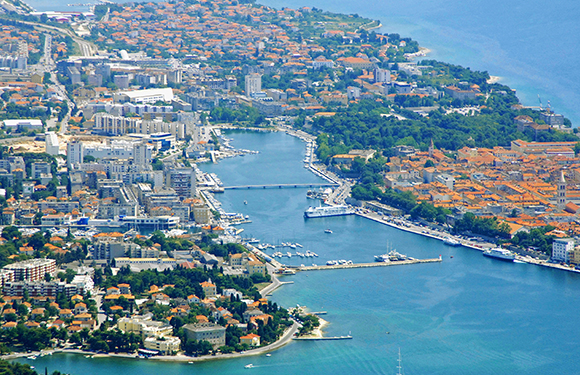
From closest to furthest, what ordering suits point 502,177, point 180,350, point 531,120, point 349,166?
1. point 180,350
2. point 502,177
3. point 349,166
4. point 531,120

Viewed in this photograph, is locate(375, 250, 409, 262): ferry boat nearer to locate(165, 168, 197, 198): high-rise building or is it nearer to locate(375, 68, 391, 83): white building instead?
locate(165, 168, 197, 198): high-rise building

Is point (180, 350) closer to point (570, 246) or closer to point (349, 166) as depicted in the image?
point (570, 246)

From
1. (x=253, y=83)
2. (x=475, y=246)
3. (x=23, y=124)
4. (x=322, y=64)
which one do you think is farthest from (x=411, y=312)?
(x=322, y=64)

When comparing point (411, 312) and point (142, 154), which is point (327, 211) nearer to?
point (142, 154)

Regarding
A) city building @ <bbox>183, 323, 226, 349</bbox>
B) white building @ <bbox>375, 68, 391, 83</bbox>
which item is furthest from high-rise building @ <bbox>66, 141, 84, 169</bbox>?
white building @ <bbox>375, 68, 391, 83</bbox>

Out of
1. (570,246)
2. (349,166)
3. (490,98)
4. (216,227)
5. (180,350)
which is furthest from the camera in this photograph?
(490,98)

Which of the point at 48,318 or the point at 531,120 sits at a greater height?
the point at 531,120

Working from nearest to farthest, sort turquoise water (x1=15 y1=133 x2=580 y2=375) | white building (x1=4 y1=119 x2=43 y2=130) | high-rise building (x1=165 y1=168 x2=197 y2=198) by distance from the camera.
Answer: turquoise water (x1=15 y1=133 x2=580 y2=375) < high-rise building (x1=165 y1=168 x2=197 y2=198) < white building (x1=4 y1=119 x2=43 y2=130)

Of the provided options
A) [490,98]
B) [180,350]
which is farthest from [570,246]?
[490,98]
